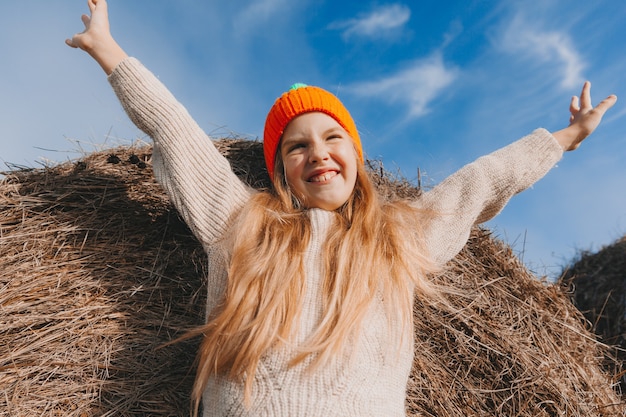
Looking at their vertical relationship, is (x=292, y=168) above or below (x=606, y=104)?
below

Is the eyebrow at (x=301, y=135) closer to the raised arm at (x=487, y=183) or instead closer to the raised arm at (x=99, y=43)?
the raised arm at (x=487, y=183)

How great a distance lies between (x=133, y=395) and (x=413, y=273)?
0.92m

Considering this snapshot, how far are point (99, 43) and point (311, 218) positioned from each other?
0.91 m

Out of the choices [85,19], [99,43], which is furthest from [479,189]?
[85,19]

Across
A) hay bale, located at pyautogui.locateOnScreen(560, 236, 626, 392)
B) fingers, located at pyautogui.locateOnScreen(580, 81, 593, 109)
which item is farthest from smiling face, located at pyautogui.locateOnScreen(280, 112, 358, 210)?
hay bale, located at pyautogui.locateOnScreen(560, 236, 626, 392)

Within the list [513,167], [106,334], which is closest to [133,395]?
[106,334]

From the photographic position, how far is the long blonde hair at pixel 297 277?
1.58 m

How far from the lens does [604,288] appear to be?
444 centimetres

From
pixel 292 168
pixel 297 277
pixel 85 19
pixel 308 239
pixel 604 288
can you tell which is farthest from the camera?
pixel 604 288

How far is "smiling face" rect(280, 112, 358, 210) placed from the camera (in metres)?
1.86

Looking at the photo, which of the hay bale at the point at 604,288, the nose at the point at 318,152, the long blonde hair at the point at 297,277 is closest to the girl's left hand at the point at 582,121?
the long blonde hair at the point at 297,277

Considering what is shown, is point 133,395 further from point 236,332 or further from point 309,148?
point 309,148

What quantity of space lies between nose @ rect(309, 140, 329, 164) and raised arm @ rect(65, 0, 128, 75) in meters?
0.70

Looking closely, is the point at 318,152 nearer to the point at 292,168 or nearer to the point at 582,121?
the point at 292,168
